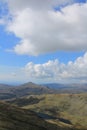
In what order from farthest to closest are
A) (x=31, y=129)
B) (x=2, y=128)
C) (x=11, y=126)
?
(x=31, y=129) < (x=11, y=126) < (x=2, y=128)

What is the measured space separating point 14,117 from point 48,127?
84.8 ft

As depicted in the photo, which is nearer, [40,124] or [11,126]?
[11,126]

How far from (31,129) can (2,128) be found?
2735cm

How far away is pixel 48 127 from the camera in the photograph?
625 ft

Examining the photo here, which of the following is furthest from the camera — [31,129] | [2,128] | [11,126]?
[31,129]

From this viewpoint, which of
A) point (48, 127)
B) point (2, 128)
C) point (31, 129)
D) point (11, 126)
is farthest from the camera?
point (48, 127)

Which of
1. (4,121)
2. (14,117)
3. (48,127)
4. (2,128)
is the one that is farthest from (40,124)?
(2,128)

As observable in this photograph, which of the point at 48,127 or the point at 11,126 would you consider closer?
the point at 11,126

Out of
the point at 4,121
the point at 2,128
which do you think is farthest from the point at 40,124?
the point at 2,128

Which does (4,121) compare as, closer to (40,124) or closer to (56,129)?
(40,124)

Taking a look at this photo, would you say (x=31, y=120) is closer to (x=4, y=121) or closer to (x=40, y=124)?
(x=40, y=124)

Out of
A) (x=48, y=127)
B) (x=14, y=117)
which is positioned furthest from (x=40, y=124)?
(x=14, y=117)

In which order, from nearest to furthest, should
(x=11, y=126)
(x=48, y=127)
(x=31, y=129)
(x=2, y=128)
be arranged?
(x=2, y=128)
(x=11, y=126)
(x=31, y=129)
(x=48, y=127)

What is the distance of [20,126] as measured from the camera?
165 meters
